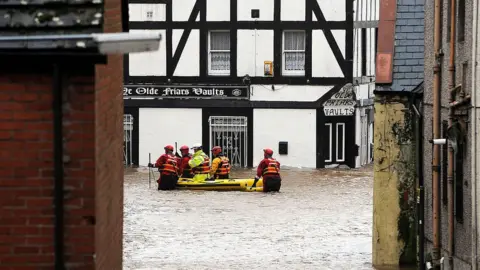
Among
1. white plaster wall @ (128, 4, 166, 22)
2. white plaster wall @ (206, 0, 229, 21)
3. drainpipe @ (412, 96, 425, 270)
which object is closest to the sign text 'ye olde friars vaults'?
white plaster wall @ (206, 0, 229, 21)

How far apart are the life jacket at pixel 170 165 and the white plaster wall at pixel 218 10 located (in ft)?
31.4

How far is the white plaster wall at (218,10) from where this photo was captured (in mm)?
43906

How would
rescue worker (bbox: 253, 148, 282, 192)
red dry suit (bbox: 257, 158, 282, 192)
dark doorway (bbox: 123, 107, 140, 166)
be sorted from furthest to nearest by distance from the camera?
dark doorway (bbox: 123, 107, 140, 166) → red dry suit (bbox: 257, 158, 282, 192) → rescue worker (bbox: 253, 148, 282, 192)

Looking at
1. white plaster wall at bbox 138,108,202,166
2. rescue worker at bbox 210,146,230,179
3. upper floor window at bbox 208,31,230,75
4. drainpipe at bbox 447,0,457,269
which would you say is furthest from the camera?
white plaster wall at bbox 138,108,202,166

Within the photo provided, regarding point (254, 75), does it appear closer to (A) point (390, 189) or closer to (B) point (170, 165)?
(B) point (170, 165)

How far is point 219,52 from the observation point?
4434 centimetres

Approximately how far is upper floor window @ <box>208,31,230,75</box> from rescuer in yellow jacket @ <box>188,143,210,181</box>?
29.4 feet

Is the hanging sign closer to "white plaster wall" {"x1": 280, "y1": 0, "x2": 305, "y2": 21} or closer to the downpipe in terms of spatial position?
"white plaster wall" {"x1": 280, "y1": 0, "x2": 305, "y2": 21}

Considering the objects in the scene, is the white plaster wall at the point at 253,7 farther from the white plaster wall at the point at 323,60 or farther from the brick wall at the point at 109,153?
the brick wall at the point at 109,153

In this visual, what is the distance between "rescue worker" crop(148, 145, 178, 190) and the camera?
34.9 metres

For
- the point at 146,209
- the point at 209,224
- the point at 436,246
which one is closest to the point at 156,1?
the point at 146,209

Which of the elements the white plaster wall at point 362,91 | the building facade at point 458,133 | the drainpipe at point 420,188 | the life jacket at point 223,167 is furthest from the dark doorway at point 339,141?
the building facade at point 458,133

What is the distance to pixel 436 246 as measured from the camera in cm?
1748

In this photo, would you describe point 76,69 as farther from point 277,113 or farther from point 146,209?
point 277,113
